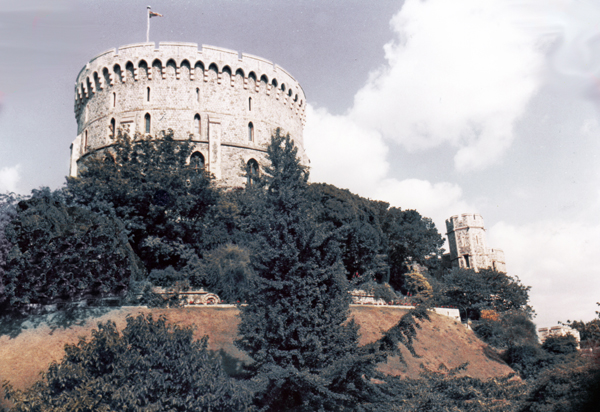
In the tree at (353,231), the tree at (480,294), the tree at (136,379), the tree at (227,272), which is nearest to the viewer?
the tree at (136,379)

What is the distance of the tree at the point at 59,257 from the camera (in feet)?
76.3

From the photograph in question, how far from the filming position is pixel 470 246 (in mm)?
58500

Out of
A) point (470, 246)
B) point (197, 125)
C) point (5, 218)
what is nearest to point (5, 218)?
point (5, 218)

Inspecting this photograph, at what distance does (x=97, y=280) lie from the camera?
24703 mm

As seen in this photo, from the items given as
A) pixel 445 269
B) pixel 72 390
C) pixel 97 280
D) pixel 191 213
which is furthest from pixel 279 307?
pixel 445 269

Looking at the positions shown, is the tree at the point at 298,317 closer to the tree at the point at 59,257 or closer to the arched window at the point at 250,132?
the tree at the point at 59,257

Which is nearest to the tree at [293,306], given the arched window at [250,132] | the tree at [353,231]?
the tree at [353,231]

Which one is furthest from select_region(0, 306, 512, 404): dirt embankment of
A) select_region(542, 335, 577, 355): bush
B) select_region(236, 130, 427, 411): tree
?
select_region(542, 335, 577, 355): bush

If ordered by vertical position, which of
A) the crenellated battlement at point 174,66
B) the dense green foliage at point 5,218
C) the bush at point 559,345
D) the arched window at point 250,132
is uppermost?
the crenellated battlement at point 174,66

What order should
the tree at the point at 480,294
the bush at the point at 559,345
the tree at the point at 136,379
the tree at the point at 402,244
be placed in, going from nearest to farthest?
the tree at the point at 136,379 < the bush at the point at 559,345 < the tree at the point at 480,294 < the tree at the point at 402,244

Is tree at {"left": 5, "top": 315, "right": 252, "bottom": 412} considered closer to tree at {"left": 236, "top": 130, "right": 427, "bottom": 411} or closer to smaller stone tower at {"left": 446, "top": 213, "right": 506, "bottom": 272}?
tree at {"left": 236, "top": 130, "right": 427, "bottom": 411}

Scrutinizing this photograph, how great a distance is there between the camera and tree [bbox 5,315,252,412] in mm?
13938

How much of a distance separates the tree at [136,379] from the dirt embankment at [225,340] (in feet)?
10.1

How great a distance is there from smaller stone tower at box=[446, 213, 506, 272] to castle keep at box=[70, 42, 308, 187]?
25674mm
